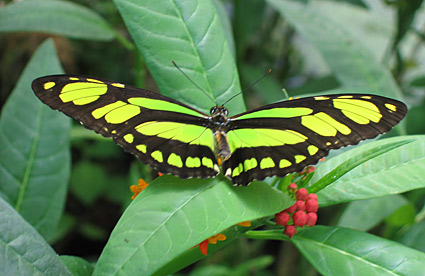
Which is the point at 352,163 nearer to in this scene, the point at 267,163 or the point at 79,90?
the point at 267,163

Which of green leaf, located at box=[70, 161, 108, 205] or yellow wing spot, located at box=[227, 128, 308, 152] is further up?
yellow wing spot, located at box=[227, 128, 308, 152]

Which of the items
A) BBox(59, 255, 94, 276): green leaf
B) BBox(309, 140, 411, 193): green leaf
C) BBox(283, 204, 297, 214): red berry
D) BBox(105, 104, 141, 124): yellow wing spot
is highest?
BBox(105, 104, 141, 124): yellow wing spot

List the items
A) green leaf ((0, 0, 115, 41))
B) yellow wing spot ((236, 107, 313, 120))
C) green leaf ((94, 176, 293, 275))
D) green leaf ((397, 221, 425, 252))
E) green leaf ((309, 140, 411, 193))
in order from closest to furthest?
1. green leaf ((94, 176, 293, 275))
2. green leaf ((309, 140, 411, 193))
3. yellow wing spot ((236, 107, 313, 120))
4. green leaf ((397, 221, 425, 252))
5. green leaf ((0, 0, 115, 41))

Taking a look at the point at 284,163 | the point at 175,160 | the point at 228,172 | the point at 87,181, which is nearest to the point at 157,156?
the point at 175,160

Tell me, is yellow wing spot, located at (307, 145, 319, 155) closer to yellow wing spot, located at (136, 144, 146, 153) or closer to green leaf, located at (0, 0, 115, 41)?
yellow wing spot, located at (136, 144, 146, 153)

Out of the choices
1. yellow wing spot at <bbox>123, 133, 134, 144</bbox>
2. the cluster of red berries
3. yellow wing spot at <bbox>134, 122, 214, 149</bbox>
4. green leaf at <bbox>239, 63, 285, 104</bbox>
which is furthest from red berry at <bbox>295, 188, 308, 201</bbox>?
green leaf at <bbox>239, 63, 285, 104</bbox>

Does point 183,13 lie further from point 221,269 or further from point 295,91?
point 295,91

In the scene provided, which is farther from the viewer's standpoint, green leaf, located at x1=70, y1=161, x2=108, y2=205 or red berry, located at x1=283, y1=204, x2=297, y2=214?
green leaf, located at x1=70, y1=161, x2=108, y2=205

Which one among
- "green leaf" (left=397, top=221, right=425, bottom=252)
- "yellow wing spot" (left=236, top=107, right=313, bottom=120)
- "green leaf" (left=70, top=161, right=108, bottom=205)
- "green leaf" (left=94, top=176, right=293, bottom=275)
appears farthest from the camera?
"green leaf" (left=70, top=161, right=108, bottom=205)
